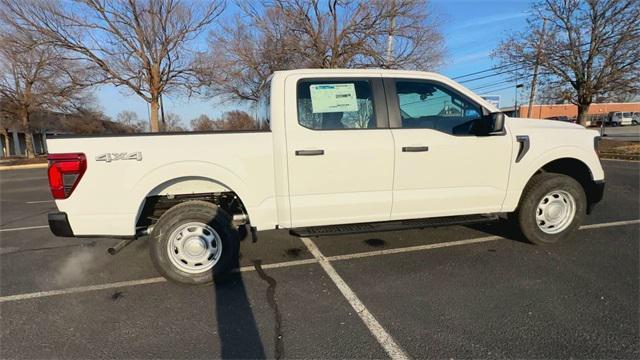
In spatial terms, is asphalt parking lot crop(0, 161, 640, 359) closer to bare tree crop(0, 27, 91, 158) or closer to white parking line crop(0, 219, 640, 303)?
white parking line crop(0, 219, 640, 303)

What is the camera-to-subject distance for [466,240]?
4719 mm

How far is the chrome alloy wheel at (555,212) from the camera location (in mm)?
4355

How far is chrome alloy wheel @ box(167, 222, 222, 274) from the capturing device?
141 inches

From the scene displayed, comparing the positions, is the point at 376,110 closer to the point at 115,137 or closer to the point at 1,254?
the point at 115,137

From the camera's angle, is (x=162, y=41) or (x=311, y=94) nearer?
(x=311, y=94)

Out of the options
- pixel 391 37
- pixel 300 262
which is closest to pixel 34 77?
pixel 391 37

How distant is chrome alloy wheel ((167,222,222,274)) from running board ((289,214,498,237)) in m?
0.79

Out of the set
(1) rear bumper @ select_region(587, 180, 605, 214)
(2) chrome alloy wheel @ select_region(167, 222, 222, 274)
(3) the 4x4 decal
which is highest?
(3) the 4x4 decal

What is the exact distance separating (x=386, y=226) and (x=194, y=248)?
1992 mm

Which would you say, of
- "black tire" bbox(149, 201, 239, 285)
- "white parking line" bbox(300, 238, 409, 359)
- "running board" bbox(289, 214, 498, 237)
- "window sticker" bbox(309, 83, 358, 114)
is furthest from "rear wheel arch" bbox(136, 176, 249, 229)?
"window sticker" bbox(309, 83, 358, 114)

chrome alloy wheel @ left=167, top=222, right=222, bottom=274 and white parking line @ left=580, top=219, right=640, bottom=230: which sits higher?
chrome alloy wheel @ left=167, top=222, right=222, bottom=274

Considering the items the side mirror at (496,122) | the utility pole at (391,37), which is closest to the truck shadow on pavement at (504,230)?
the side mirror at (496,122)

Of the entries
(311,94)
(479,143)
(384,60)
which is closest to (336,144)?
(311,94)

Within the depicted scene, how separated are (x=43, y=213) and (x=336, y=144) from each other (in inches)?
276
